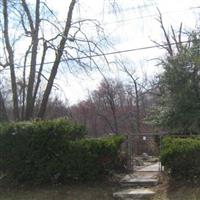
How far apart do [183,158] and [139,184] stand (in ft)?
5.57

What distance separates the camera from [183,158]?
40.9 feet

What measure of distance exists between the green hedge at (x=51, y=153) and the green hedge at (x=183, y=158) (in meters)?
1.81

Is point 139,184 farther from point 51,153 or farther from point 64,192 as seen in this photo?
point 51,153

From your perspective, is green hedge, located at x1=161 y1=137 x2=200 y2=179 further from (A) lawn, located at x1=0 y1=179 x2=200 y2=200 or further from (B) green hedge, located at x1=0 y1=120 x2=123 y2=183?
(B) green hedge, located at x1=0 y1=120 x2=123 y2=183

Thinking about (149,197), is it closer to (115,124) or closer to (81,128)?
(81,128)

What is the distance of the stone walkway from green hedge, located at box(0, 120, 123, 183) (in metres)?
0.72

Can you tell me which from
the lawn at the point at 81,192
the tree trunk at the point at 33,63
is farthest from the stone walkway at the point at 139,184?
the tree trunk at the point at 33,63

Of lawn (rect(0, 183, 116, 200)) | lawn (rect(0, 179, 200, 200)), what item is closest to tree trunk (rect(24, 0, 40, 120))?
lawn (rect(0, 179, 200, 200))

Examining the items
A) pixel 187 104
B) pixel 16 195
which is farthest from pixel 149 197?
pixel 187 104

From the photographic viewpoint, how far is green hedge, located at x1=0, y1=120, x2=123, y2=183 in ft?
45.0

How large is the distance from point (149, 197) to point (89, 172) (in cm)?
218

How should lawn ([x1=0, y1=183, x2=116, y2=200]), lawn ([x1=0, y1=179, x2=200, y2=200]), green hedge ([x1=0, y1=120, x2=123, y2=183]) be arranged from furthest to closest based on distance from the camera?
green hedge ([x1=0, y1=120, x2=123, y2=183])
lawn ([x1=0, y1=183, x2=116, y2=200])
lawn ([x1=0, y1=179, x2=200, y2=200])

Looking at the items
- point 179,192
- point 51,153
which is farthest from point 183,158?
point 51,153

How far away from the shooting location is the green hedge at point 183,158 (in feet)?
40.8
